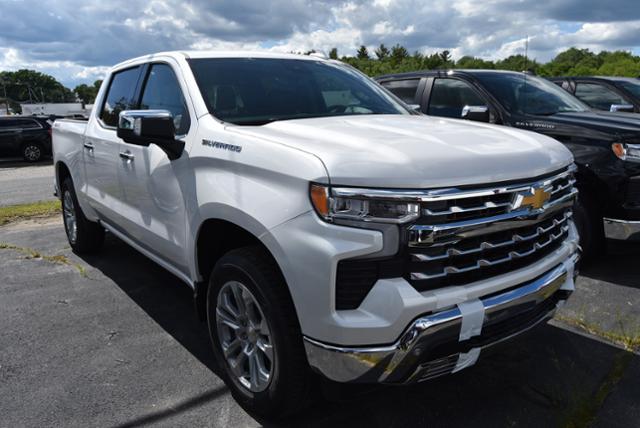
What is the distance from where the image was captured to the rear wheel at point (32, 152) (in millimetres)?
18844

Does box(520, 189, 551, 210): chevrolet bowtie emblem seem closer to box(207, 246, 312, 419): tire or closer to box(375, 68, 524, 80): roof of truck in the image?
box(207, 246, 312, 419): tire

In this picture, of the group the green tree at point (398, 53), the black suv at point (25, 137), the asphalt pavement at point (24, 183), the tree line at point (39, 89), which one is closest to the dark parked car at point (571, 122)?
the asphalt pavement at point (24, 183)

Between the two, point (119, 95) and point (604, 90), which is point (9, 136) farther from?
point (604, 90)

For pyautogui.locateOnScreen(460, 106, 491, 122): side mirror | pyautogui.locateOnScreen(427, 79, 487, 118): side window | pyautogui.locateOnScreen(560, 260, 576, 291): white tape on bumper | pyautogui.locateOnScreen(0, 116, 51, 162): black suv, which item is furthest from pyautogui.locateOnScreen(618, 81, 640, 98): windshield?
pyautogui.locateOnScreen(0, 116, 51, 162): black suv

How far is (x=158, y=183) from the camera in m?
3.26

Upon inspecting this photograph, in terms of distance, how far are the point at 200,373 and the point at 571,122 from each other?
3.87 metres

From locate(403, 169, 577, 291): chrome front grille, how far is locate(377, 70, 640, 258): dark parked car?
6.82 feet

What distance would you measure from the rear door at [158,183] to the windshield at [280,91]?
22 cm

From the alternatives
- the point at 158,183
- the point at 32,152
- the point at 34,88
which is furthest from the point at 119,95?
the point at 34,88

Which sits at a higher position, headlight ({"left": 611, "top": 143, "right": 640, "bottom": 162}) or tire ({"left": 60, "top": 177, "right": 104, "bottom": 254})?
headlight ({"left": 611, "top": 143, "right": 640, "bottom": 162})

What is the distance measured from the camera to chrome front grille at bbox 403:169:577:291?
2078 mm

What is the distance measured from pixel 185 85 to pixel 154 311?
72.7 inches

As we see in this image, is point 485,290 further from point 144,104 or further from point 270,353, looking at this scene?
point 144,104

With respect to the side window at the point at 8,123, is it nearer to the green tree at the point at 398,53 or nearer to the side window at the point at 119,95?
the side window at the point at 119,95
